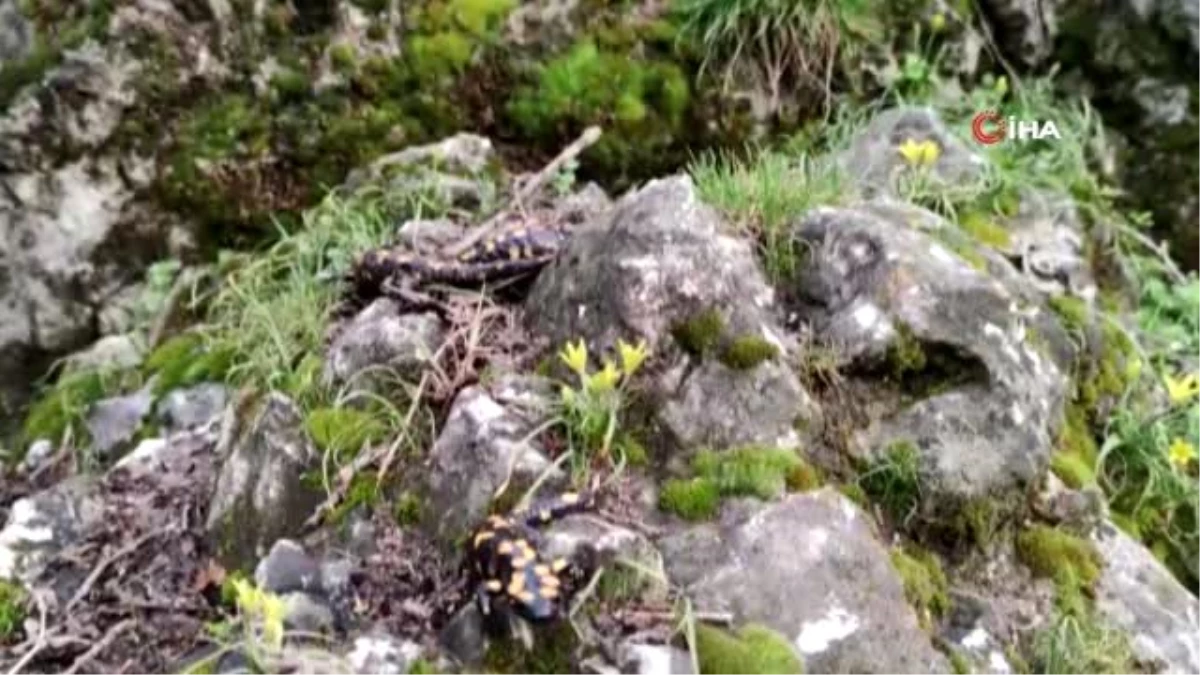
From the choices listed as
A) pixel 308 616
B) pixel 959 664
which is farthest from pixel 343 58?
pixel 959 664

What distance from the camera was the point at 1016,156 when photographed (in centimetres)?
491

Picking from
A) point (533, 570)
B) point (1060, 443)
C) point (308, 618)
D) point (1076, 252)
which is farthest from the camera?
point (1076, 252)

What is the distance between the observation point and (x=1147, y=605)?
312 centimetres

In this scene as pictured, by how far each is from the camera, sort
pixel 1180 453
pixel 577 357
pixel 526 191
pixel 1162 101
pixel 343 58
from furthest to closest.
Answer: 1. pixel 1162 101
2. pixel 343 58
3. pixel 526 191
4. pixel 1180 453
5. pixel 577 357

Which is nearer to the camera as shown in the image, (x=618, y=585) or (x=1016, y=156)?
(x=618, y=585)

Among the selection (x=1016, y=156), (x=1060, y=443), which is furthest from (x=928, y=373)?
(x=1016, y=156)

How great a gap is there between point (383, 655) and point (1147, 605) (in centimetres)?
165

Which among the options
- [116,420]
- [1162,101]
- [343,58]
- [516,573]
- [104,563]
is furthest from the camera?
[1162,101]

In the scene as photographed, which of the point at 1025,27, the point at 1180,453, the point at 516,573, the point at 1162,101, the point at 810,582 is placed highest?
the point at 516,573

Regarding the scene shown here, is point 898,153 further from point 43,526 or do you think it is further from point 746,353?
point 43,526

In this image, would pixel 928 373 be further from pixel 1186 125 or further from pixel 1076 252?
pixel 1186 125

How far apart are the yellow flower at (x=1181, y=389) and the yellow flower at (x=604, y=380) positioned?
1627 millimetres

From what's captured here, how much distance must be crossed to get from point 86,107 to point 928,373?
10.1ft

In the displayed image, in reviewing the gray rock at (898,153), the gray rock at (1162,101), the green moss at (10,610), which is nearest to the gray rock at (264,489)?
the green moss at (10,610)
